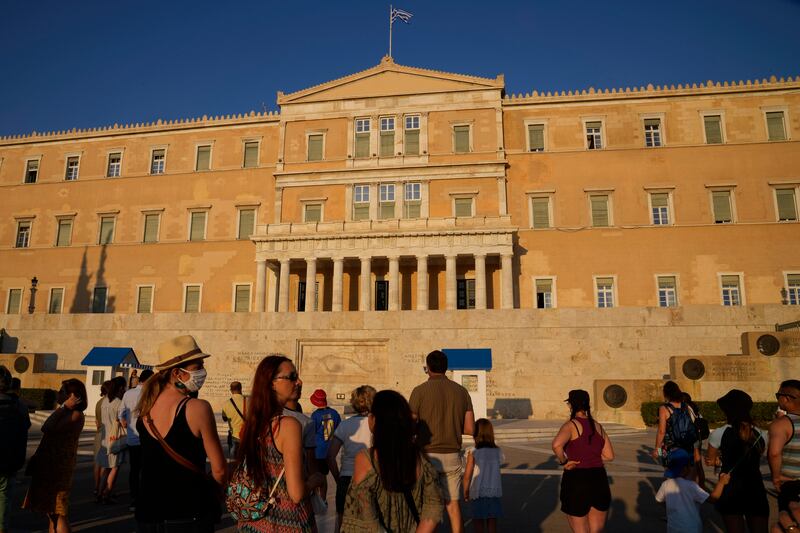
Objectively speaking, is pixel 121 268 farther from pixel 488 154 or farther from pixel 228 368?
pixel 488 154

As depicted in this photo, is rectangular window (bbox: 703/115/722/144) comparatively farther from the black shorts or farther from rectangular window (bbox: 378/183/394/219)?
the black shorts

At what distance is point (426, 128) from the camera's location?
3572 centimetres

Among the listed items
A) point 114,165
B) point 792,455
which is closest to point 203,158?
point 114,165

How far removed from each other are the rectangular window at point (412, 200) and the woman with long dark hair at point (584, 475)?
2927 centimetres

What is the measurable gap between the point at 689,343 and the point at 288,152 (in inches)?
1015

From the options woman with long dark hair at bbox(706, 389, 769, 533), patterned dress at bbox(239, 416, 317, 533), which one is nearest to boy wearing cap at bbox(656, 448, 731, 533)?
woman with long dark hair at bbox(706, 389, 769, 533)

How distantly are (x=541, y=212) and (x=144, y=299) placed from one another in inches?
1028

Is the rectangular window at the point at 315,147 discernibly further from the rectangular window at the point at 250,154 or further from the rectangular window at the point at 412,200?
the rectangular window at the point at 412,200

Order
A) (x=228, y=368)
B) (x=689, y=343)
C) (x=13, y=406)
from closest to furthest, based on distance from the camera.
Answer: (x=13, y=406) < (x=689, y=343) < (x=228, y=368)

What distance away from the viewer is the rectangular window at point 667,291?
32281 mm

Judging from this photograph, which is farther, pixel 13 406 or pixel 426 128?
pixel 426 128

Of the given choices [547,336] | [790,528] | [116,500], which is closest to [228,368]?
[547,336]

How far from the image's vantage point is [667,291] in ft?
106

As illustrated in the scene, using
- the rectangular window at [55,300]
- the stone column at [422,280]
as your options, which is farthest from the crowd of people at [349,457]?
the rectangular window at [55,300]
